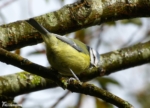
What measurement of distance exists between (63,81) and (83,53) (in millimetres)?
412

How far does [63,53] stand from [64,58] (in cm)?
2

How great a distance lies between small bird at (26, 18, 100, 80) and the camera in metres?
1.46

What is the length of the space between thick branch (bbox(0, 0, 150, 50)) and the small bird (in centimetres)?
8

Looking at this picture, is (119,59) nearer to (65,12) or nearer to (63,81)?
(65,12)

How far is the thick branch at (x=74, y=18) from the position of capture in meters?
1.54

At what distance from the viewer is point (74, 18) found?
159 cm

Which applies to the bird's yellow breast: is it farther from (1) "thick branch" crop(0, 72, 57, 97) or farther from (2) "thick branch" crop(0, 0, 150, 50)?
(1) "thick branch" crop(0, 72, 57, 97)

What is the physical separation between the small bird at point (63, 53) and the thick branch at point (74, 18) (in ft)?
0.26

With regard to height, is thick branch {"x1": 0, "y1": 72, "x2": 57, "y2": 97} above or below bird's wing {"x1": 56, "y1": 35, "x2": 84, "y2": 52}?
below

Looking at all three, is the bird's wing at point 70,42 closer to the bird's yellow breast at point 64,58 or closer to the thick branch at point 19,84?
the bird's yellow breast at point 64,58

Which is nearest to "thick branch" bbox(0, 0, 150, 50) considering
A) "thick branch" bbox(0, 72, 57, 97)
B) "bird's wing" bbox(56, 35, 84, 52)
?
"bird's wing" bbox(56, 35, 84, 52)

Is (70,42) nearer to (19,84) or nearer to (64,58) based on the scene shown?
(64,58)

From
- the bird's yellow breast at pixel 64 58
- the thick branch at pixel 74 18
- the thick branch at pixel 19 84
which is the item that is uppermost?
the thick branch at pixel 74 18

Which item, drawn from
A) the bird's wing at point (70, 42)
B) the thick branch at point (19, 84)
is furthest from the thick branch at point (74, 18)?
the thick branch at point (19, 84)
